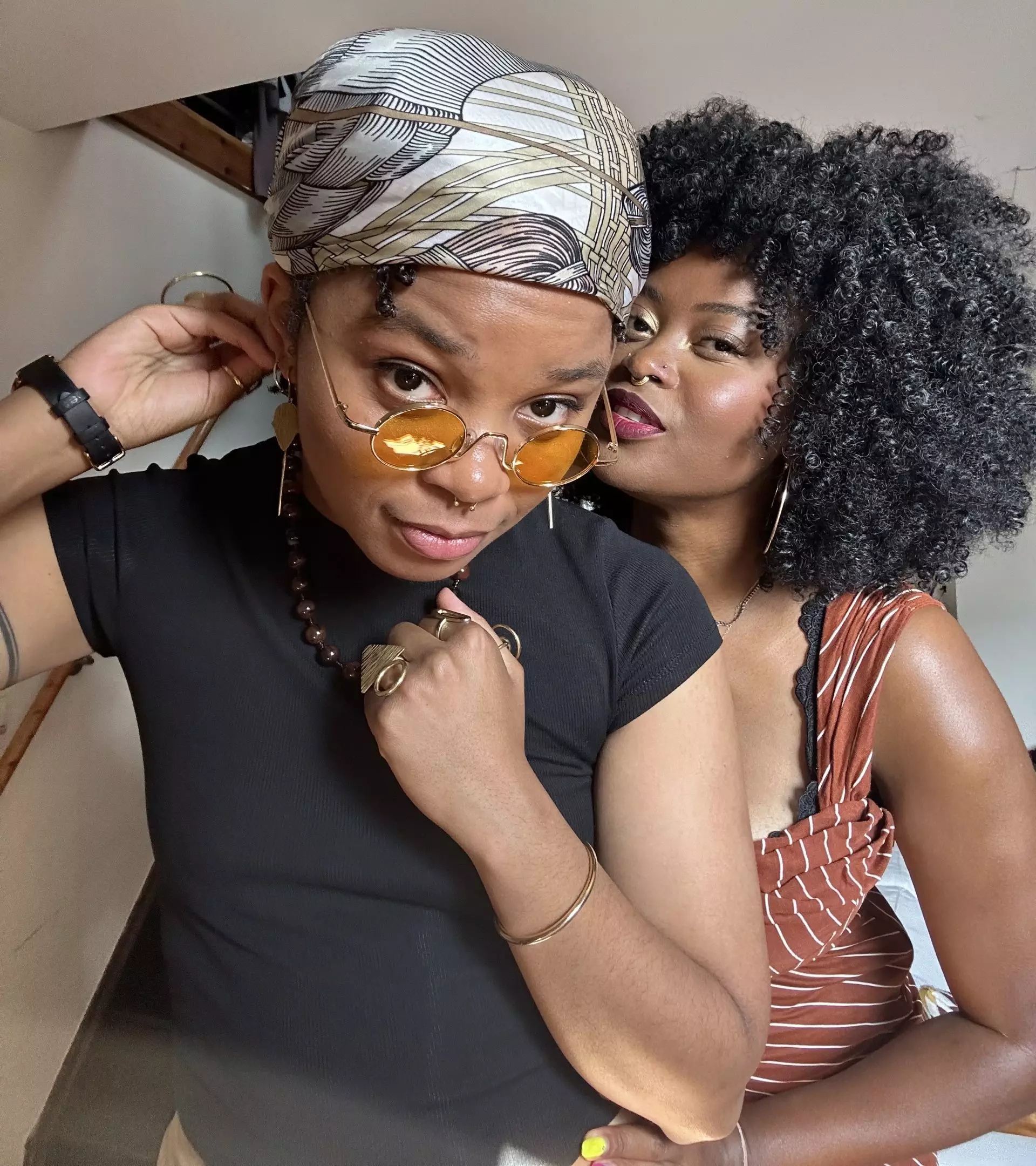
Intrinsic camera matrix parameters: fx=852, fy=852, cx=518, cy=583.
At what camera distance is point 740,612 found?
1.22 m

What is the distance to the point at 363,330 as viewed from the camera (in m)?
0.57

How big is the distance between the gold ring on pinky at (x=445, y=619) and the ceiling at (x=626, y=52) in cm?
73

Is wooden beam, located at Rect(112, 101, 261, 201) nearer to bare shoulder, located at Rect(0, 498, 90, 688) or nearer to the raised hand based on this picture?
the raised hand

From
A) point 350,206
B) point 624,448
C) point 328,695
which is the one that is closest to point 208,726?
point 328,695

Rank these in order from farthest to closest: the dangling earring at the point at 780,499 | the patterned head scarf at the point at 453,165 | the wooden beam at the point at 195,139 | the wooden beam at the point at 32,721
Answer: the wooden beam at the point at 195,139
the wooden beam at the point at 32,721
the dangling earring at the point at 780,499
the patterned head scarf at the point at 453,165

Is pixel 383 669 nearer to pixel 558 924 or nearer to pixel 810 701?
pixel 558 924

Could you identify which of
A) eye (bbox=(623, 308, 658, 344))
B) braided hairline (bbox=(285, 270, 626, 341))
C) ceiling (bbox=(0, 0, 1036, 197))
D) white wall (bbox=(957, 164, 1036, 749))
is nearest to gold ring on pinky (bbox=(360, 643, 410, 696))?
braided hairline (bbox=(285, 270, 626, 341))

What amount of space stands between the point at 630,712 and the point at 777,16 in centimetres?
86

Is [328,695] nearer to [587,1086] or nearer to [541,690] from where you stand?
[541,690]

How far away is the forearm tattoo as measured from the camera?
72cm

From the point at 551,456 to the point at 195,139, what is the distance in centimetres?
183

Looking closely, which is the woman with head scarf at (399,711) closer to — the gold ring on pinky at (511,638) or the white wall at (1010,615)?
the gold ring on pinky at (511,638)

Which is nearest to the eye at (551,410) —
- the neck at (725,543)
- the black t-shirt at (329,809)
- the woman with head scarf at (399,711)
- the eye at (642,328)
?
the woman with head scarf at (399,711)

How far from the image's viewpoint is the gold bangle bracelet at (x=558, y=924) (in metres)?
0.63
